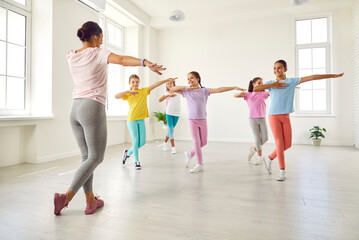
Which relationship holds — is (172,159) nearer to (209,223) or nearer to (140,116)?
(140,116)

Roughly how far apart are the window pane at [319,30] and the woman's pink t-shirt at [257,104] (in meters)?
3.68

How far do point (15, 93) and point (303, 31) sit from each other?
252 inches

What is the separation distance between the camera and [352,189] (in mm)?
2223

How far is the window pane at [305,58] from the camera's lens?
588cm

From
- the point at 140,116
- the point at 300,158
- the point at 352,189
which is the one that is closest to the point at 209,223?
the point at 352,189

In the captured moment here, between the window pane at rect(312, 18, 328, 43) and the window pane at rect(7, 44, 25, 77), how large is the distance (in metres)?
6.31

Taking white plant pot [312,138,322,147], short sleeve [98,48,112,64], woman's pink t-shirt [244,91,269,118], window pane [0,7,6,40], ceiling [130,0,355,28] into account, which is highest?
ceiling [130,0,355,28]

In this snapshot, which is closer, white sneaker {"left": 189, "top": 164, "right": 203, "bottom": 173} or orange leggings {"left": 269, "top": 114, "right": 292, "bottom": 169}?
orange leggings {"left": 269, "top": 114, "right": 292, "bottom": 169}

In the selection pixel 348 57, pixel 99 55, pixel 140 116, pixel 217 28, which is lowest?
pixel 140 116

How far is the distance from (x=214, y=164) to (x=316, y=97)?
4.00m

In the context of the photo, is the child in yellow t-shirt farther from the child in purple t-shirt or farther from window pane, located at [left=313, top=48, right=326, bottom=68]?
window pane, located at [left=313, top=48, right=326, bottom=68]

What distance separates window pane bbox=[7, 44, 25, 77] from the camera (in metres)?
3.49

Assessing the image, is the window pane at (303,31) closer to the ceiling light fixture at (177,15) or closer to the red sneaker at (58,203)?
the ceiling light fixture at (177,15)

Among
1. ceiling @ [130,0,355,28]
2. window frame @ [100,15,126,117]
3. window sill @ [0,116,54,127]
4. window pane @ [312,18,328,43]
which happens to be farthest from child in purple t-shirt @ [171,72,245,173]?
window pane @ [312,18,328,43]
